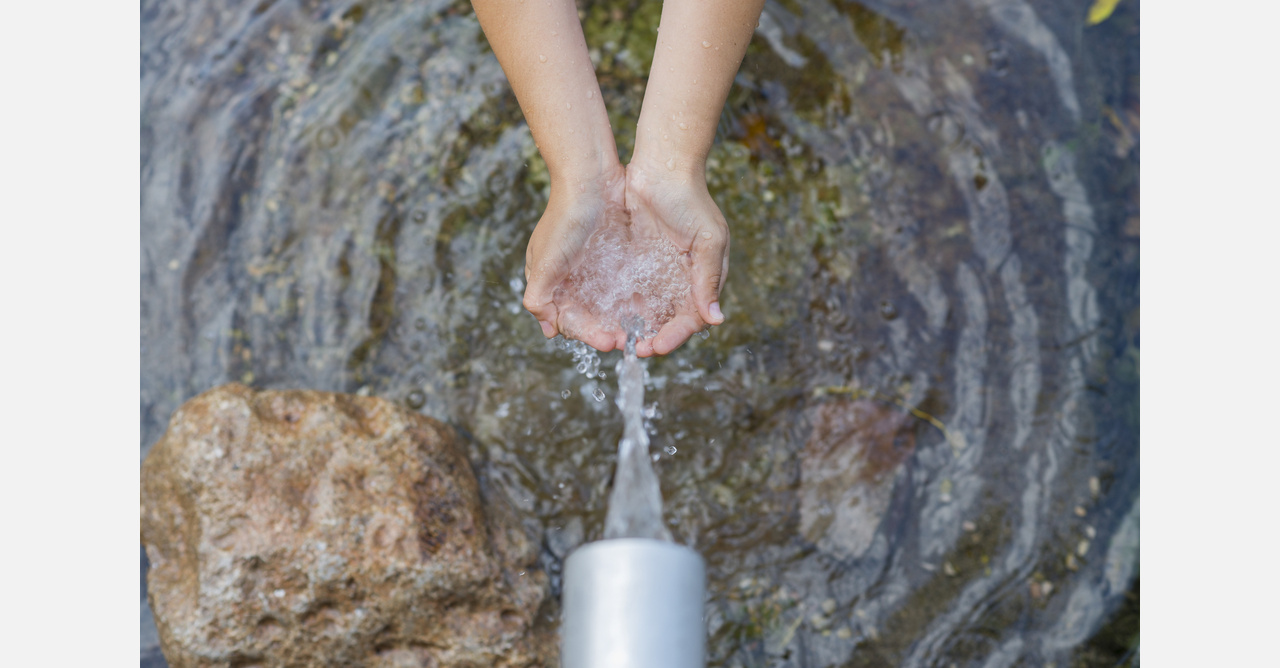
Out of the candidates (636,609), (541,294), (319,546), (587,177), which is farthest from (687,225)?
(319,546)

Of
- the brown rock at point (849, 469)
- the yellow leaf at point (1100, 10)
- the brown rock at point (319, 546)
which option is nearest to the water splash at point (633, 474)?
the brown rock at point (319, 546)

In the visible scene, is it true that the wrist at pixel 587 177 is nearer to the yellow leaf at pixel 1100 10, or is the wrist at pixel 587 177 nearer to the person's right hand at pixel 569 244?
the person's right hand at pixel 569 244

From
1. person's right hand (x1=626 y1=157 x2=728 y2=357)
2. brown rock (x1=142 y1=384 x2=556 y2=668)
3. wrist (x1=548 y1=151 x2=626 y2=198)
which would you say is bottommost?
brown rock (x1=142 y1=384 x2=556 y2=668)

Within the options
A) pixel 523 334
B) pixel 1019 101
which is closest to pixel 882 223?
pixel 1019 101

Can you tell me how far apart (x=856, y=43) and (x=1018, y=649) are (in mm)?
2160

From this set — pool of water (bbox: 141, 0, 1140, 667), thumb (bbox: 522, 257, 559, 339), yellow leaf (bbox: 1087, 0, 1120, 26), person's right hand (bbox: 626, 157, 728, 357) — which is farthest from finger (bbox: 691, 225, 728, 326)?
yellow leaf (bbox: 1087, 0, 1120, 26)

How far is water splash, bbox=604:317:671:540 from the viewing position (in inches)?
101

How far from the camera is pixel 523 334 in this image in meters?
2.72

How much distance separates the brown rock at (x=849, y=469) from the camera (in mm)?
2621

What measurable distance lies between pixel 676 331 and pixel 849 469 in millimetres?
873

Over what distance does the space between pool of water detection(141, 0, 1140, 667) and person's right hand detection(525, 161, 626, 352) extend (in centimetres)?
43

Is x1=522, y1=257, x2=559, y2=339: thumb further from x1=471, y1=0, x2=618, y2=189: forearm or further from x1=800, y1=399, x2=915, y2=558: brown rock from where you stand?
x1=800, y1=399, x2=915, y2=558: brown rock

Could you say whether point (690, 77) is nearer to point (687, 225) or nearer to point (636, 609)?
point (687, 225)

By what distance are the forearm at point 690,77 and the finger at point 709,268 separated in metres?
0.18
